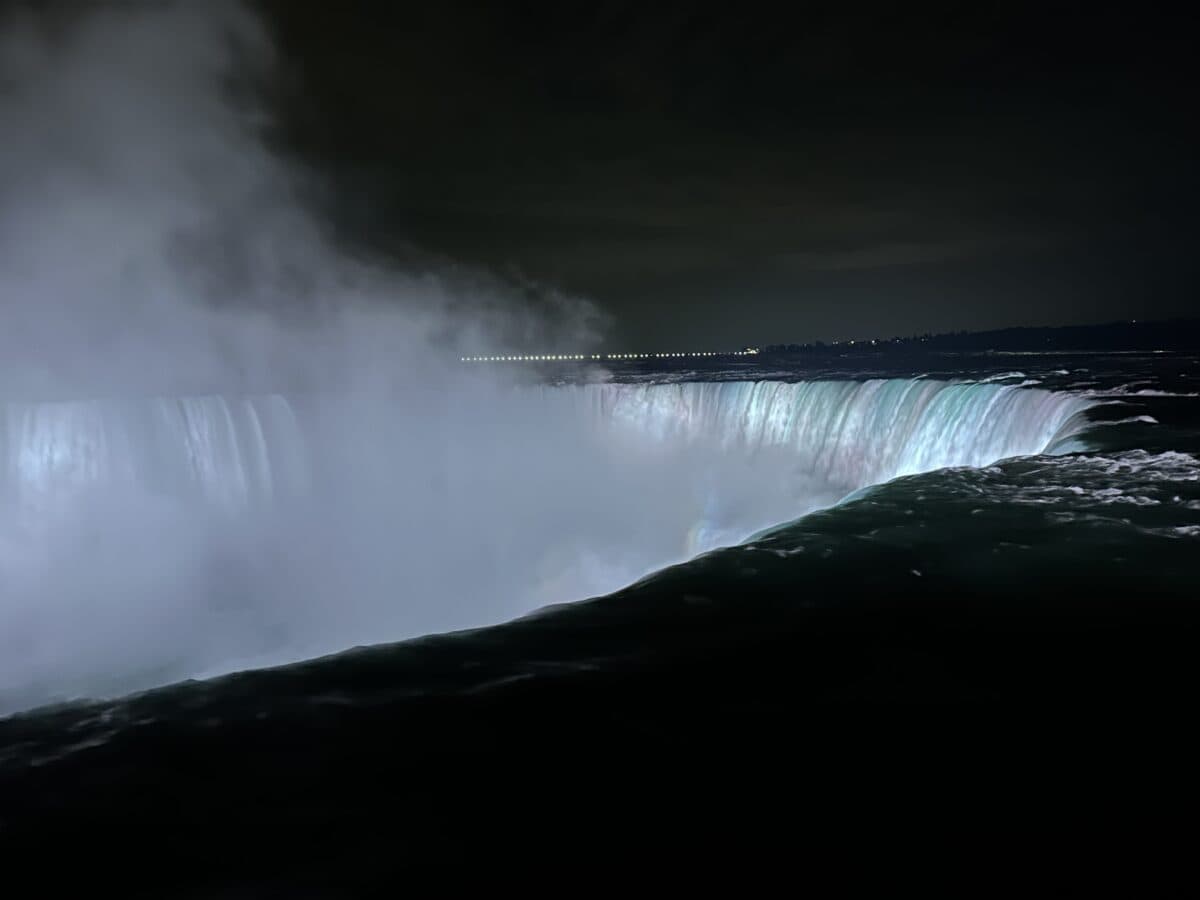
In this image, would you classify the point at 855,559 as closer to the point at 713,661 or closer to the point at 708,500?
the point at 713,661

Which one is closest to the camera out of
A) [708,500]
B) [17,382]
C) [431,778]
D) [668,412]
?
[431,778]

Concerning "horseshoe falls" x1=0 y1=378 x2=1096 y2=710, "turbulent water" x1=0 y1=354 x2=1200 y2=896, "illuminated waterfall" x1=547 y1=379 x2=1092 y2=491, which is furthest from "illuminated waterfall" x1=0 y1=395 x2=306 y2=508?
"illuminated waterfall" x1=547 y1=379 x2=1092 y2=491

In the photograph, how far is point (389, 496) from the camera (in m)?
24.7

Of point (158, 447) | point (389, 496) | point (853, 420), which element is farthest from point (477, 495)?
point (853, 420)

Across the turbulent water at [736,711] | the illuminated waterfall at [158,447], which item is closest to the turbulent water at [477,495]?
the illuminated waterfall at [158,447]

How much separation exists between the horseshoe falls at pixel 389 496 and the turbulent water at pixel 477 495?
7cm

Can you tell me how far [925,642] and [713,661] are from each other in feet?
4.46

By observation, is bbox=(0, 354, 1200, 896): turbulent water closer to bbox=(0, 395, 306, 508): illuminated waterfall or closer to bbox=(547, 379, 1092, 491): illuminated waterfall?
bbox=(547, 379, 1092, 491): illuminated waterfall

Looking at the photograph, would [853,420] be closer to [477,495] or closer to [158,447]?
[477,495]

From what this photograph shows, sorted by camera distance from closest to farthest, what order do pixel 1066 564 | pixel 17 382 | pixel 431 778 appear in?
pixel 431 778, pixel 1066 564, pixel 17 382

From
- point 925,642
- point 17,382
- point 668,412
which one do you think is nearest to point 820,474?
point 668,412

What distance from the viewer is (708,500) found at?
22641 millimetres

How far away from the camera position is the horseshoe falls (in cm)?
1520

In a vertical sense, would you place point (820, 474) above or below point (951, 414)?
below
